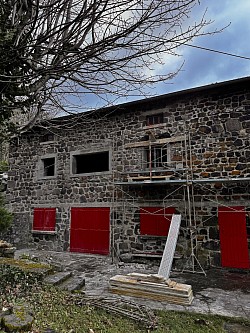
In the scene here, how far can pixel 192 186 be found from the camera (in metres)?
6.93

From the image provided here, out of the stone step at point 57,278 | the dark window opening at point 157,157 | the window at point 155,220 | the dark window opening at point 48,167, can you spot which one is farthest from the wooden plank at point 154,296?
the dark window opening at point 48,167

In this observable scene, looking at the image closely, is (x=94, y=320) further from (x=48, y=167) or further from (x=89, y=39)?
(x=48, y=167)

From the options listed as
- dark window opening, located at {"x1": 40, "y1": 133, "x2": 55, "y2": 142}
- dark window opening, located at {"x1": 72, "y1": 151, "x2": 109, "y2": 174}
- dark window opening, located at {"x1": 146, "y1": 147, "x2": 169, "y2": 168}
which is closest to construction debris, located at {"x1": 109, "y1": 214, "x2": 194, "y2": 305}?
dark window opening, located at {"x1": 146, "y1": 147, "x2": 169, "y2": 168}

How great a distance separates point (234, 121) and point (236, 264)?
403cm

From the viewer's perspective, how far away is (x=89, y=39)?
3.84 m

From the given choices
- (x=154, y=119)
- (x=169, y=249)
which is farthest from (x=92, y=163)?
(x=169, y=249)

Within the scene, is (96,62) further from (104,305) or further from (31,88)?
(104,305)

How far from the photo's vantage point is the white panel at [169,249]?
537cm

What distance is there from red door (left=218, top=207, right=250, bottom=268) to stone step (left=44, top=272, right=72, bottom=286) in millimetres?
4281

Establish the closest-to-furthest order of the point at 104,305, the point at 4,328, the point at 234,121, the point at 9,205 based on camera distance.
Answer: the point at 4,328, the point at 104,305, the point at 234,121, the point at 9,205

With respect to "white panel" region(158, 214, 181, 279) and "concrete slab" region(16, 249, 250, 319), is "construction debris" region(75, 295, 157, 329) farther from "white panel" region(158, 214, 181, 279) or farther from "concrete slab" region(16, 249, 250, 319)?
"white panel" region(158, 214, 181, 279)

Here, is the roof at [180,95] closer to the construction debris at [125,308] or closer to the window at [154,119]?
the window at [154,119]

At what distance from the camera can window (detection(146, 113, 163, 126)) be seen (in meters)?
8.17

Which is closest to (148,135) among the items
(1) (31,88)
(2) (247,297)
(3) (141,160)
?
(3) (141,160)
